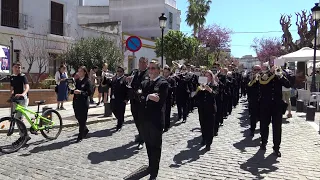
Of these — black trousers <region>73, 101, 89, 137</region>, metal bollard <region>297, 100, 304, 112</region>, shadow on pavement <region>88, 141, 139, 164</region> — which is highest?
black trousers <region>73, 101, 89, 137</region>

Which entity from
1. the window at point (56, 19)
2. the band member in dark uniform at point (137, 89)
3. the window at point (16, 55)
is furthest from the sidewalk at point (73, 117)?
the window at point (56, 19)

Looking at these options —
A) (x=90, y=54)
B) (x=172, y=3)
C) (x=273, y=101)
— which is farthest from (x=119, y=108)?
(x=172, y=3)

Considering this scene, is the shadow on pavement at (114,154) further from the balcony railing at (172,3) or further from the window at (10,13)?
the balcony railing at (172,3)

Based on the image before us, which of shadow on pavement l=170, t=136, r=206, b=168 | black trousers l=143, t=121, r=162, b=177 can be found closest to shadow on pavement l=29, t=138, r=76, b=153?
shadow on pavement l=170, t=136, r=206, b=168

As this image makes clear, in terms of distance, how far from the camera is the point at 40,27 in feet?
68.3

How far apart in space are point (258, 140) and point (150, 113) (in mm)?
4093

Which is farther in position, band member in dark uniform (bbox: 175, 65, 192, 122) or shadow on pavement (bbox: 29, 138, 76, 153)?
band member in dark uniform (bbox: 175, 65, 192, 122)

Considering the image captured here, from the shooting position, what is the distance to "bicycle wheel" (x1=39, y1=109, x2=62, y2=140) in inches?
331

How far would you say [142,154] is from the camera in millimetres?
7152

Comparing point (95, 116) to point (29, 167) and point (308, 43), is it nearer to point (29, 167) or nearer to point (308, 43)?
point (29, 167)

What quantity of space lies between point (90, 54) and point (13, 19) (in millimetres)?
4505

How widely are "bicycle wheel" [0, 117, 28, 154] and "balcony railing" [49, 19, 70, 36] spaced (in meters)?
14.7

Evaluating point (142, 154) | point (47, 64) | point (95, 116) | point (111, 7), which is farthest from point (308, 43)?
point (142, 154)

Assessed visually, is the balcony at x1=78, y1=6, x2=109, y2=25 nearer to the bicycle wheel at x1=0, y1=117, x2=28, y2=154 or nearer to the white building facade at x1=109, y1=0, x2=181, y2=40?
the white building facade at x1=109, y1=0, x2=181, y2=40
